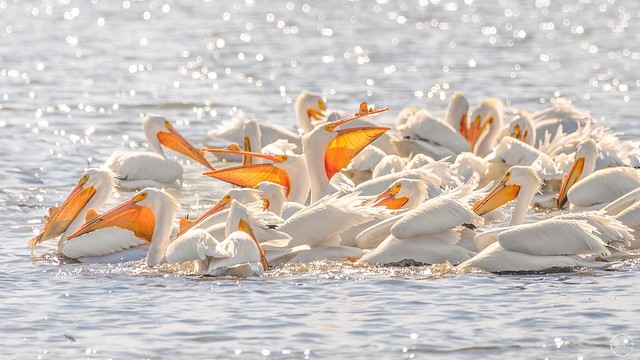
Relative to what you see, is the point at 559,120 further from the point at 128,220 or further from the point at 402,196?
the point at 128,220

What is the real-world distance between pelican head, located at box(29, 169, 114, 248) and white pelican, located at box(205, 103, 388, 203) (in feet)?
2.38

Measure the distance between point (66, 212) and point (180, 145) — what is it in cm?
287

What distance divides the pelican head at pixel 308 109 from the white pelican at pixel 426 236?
16.2 ft

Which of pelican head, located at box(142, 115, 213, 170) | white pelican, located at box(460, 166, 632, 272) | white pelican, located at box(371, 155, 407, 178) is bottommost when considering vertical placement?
white pelican, located at box(460, 166, 632, 272)

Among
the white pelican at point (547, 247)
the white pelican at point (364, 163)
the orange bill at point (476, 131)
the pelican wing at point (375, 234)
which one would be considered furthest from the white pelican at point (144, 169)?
the white pelican at point (547, 247)

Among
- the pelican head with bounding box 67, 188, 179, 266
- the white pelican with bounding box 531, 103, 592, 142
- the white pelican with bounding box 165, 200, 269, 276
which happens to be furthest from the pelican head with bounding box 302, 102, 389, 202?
the white pelican with bounding box 531, 103, 592, 142

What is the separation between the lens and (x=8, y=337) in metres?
6.24

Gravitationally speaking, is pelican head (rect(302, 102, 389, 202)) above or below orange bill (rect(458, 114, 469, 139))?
above

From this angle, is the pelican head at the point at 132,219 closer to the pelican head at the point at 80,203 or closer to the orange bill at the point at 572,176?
the pelican head at the point at 80,203

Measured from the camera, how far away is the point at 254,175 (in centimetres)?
915

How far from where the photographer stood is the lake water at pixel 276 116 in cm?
624

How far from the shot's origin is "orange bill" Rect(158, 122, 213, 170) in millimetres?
11094

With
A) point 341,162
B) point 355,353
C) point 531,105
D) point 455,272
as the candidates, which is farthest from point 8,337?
point 531,105

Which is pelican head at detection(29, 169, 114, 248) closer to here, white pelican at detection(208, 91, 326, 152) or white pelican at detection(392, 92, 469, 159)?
white pelican at detection(208, 91, 326, 152)
